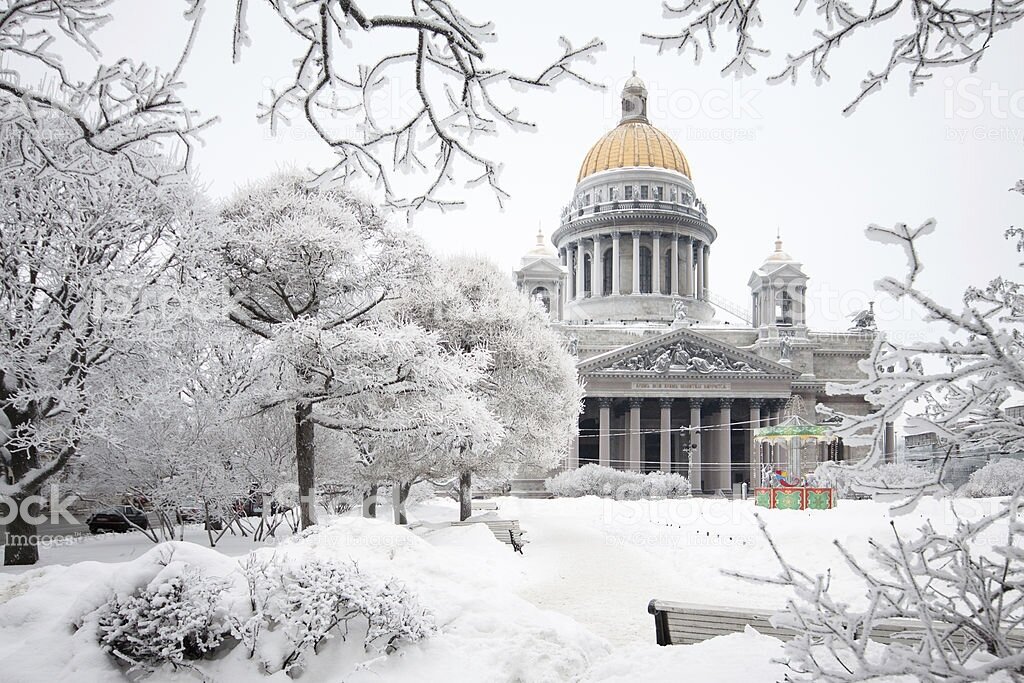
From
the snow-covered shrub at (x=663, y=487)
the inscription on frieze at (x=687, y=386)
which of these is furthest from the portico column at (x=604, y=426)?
the snow-covered shrub at (x=663, y=487)

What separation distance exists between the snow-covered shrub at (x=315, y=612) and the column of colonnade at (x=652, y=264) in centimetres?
6117

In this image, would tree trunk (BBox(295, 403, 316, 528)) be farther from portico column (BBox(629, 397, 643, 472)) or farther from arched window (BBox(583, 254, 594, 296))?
arched window (BBox(583, 254, 594, 296))

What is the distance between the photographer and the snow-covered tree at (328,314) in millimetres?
15805

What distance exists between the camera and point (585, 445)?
53.4 metres

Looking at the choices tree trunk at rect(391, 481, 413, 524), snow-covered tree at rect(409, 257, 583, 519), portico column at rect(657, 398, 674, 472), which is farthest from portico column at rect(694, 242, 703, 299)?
tree trunk at rect(391, 481, 413, 524)

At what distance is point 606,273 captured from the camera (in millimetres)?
70188

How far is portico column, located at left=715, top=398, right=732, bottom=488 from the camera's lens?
51.4 metres

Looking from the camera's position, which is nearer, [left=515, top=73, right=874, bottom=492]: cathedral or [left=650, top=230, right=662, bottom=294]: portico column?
[left=515, top=73, right=874, bottom=492]: cathedral

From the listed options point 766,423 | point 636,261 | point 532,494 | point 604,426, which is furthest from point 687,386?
point 636,261

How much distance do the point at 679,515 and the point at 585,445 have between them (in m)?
27.4

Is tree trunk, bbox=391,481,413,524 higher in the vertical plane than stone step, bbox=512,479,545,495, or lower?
higher

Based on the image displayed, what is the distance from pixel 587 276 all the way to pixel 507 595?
64.0m

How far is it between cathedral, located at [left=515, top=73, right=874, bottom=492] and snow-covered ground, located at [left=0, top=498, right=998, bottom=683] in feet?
92.3

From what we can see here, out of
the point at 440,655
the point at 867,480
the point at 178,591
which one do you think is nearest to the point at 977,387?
the point at 867,480
